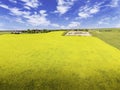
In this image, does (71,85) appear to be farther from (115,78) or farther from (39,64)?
(39,64)

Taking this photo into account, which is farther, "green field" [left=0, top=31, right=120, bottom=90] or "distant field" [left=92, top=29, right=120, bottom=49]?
"distant field" [left=92, top=29, right=120, bottom=49]

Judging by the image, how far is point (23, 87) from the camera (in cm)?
1425

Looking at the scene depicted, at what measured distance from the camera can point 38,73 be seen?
17.1 meters

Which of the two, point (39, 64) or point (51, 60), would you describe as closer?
point (39, 64)

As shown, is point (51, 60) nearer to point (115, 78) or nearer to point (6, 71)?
point (6, 71)

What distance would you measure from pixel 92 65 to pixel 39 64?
18.9 feet

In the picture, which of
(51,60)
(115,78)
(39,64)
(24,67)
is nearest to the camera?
(115,78)

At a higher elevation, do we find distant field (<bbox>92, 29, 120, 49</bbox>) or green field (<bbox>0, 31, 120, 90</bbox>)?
green field (<bbox>0, 31, 120, 90</bbox>)

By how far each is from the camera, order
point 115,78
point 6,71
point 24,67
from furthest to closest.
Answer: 1. point 24,67
2. point 6,71
3. point 115,78

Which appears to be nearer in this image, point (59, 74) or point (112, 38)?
point (59, 74)

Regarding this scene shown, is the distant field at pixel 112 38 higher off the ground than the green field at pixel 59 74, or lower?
lower

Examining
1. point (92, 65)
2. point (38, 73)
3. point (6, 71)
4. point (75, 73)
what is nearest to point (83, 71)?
point (75, 73)

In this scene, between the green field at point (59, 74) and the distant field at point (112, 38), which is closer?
the green field at point (59, 74)

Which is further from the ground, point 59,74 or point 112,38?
point 59,74
